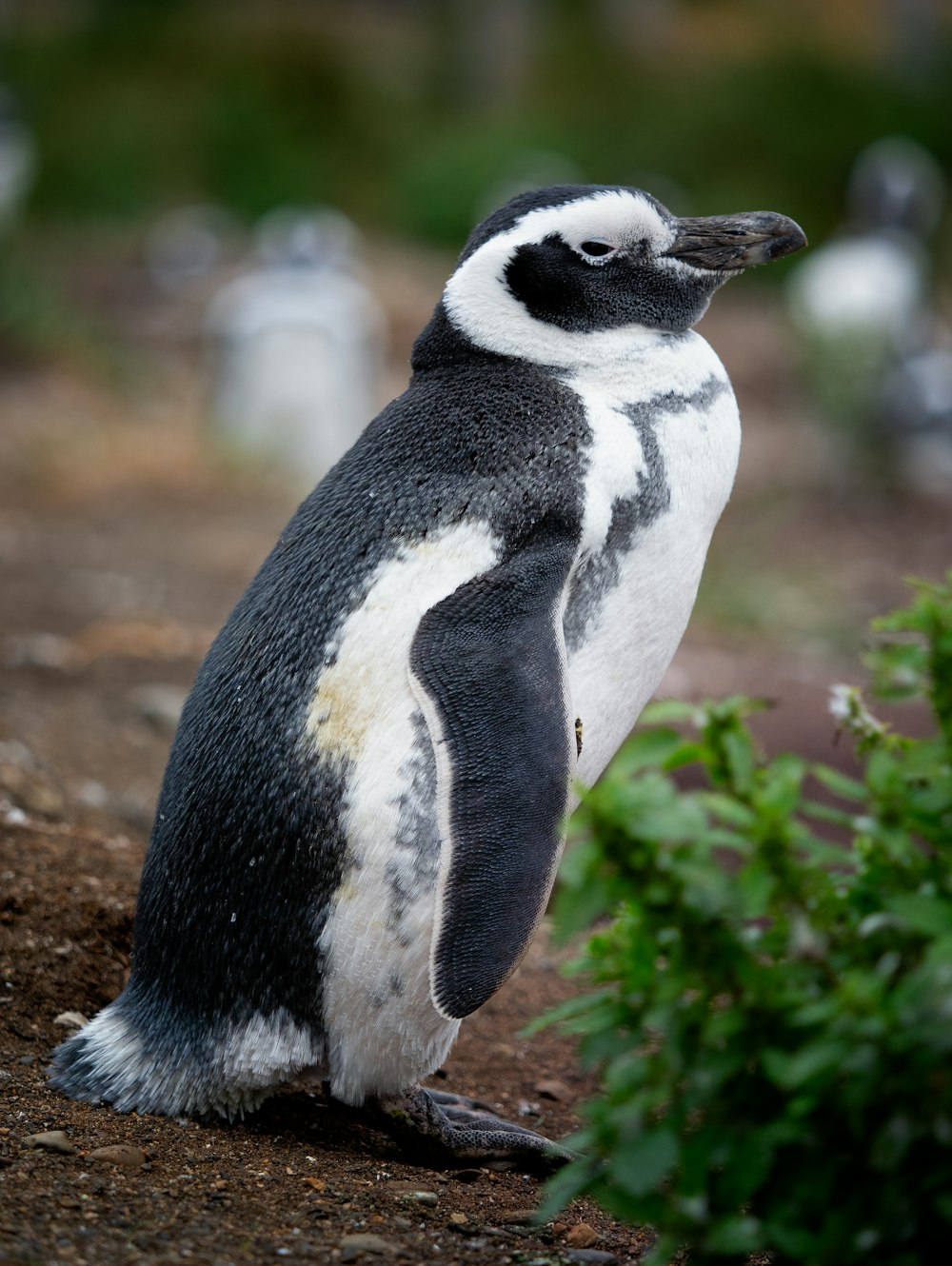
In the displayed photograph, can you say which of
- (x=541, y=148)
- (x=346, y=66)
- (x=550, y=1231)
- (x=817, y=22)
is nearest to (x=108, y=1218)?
(x=550, y=1231)

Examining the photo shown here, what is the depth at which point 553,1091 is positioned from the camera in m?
2.80

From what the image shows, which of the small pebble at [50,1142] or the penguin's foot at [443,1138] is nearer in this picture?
the small pebble at [50,1142]

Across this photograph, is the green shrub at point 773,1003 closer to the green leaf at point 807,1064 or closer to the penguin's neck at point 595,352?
the green leaf at point 807,1064

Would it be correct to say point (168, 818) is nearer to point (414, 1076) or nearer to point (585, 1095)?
point (414, 1076)

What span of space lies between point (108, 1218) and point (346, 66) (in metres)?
22.2

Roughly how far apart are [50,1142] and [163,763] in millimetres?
2046

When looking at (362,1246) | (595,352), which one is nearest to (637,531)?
(595,352)

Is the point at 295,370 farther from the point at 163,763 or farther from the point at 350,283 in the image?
the point at 163,763

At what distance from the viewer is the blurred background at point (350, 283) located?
598cm

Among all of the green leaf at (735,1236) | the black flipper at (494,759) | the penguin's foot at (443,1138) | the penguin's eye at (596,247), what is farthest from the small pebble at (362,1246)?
the penguin's eye at (596,247)

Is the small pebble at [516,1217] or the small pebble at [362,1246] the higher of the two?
the small pebble at [516,1217]

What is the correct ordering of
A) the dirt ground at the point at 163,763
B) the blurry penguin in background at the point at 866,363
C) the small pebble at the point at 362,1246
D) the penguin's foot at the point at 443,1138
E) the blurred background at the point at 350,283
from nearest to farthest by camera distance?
the small pebble at the point at 362,1246
the dirt ground at the point at 163,763
the penguin's foot at the point at 443,1138
the blurred background at the point at 350,283
the blurry penguin in background at the point at 866,363

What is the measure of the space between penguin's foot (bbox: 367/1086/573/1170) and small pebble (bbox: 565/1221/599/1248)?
283mm

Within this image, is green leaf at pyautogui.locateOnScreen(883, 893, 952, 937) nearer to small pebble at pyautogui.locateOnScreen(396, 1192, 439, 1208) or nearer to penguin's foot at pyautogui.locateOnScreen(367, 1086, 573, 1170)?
small pebble at pyautogui.locateOnScreen(396, 1192, 439, 1208)
